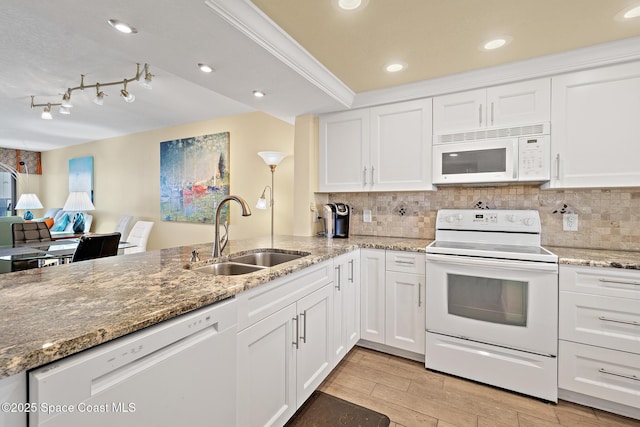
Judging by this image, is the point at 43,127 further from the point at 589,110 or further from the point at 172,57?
the point at 589,110

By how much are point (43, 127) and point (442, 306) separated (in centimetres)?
676

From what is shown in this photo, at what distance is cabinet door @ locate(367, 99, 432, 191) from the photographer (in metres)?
2.49

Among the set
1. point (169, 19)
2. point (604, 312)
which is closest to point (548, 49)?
point (604, 312)

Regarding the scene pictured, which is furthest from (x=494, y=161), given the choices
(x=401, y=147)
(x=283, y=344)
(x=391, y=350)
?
(x=283, y=344)

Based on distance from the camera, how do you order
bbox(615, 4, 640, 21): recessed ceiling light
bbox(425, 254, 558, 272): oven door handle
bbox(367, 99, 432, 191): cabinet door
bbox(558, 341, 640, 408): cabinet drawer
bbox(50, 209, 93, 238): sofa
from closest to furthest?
bbox(615, 4, 640, 21): recessed ceiling light < bbox(558, 341, 640, 408): cabinet drawer < bbox(425, 254, 558, 272): oven door handle < bbox(367, 99, 432, 191): cabinet door < bbox(50, 209, 93, 238): sofa

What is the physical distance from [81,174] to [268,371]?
713 cm

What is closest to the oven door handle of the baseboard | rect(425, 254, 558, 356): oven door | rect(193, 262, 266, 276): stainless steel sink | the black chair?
rect(425, 254, 558, 356): oven door

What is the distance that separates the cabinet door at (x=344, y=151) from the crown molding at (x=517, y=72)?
21cm

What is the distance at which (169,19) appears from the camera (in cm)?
146

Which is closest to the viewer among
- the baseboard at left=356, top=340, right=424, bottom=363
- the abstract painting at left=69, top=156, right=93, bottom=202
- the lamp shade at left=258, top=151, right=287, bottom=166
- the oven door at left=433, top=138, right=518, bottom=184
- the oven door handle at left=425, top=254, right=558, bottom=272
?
the oven door handle at left=425, top=254, right=558, bottom=272

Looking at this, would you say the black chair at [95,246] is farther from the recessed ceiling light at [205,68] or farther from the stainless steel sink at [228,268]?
the recessed ceiling light at [205,68]

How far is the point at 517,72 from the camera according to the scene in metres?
2.14

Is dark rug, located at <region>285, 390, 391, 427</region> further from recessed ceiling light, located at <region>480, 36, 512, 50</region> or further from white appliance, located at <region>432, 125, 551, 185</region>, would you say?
recessed ceiling light, located at <region>480, 36, 512, 50</region>

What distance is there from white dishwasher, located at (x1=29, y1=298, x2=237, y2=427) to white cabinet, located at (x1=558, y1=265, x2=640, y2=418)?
6.49 feet
